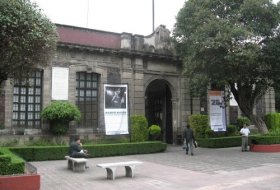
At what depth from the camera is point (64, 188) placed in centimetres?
1049

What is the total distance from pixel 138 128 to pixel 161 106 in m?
5.86

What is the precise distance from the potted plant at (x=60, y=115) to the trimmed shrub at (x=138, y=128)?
10.8 ft

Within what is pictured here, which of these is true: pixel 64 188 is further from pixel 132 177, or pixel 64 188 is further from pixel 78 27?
pixel 78 27

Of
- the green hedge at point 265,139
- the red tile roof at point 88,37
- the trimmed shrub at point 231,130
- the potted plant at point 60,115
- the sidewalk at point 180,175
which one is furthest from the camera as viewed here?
the trimmed shrub at point 231,130

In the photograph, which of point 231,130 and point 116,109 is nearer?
point 116,109

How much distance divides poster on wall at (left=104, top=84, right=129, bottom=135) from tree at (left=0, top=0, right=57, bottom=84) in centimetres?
952

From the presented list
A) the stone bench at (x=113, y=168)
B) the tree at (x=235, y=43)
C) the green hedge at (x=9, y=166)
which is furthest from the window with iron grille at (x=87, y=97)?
the green hedge at (x=9, y=166)

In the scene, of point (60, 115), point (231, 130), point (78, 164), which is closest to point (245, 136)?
point (231, 130)

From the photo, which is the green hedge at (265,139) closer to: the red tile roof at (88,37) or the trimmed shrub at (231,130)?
the trimmed shrub at (231,130)

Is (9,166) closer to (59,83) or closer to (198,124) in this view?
(59,83)

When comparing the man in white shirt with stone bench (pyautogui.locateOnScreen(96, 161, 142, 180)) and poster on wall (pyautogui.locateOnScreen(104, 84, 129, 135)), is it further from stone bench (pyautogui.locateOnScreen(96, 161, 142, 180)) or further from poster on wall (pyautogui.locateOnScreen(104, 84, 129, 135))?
stone bench (pyautogui.locateOnScreen(96, 161, 142, 180))

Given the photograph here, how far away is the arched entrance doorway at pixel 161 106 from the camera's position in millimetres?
25828

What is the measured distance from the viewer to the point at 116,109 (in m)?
21.3

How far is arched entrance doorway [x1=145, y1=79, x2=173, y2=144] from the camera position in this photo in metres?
25.8
